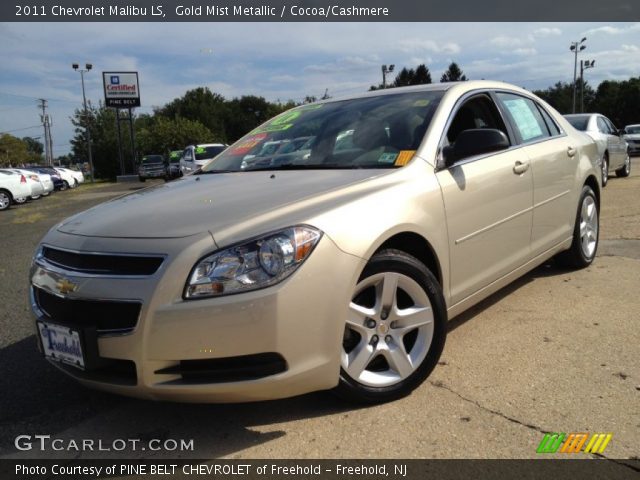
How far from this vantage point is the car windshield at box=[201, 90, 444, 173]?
123 inches

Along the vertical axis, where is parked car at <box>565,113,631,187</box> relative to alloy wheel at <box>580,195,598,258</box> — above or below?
above

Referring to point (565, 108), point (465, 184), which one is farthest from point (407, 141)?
point (565, 108)

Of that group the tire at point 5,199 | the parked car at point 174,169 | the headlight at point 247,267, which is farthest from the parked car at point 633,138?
the headlight at point 247,267

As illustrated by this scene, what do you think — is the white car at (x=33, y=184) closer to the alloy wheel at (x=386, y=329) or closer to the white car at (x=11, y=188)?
the white car at (x=11, y=188)

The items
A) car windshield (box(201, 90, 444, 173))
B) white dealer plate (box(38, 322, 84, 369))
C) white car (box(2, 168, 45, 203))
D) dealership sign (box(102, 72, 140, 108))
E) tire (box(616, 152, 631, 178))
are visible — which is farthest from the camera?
dealership sign (box(102, 72, 140, 108))

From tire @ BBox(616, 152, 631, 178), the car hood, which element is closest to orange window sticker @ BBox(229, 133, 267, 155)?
the car hood

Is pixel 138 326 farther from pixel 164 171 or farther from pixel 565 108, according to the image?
pixel 565 108

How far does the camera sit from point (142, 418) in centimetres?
267

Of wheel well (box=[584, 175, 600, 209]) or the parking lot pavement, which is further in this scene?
wheel well (box=[584, 175, 600, 209])

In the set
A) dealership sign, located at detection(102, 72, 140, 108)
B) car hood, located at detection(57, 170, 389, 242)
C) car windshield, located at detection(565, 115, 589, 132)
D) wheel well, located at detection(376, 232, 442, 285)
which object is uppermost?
dealership sign, located at detection(102, 72, 140, 108)

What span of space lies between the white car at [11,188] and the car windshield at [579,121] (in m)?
16.0

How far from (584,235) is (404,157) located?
264 centimetres
